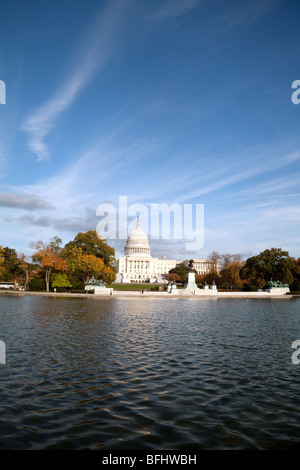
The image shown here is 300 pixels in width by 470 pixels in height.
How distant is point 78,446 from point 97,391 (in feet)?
9.16

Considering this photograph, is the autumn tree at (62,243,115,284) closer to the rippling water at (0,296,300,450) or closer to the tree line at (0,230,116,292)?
the tree line at (0,230,116,292)

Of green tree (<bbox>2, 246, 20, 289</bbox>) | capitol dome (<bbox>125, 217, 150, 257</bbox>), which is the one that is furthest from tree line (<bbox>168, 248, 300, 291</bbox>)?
capitol dome (<bbox>125, 217, 150, 257</bbox>)

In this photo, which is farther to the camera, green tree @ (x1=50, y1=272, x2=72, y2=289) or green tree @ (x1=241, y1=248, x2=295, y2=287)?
green tree @ (x1=241, y1=248, x2=295, y2=287)

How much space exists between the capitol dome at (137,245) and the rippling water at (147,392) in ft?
528

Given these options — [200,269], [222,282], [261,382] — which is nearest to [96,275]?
[222,282]

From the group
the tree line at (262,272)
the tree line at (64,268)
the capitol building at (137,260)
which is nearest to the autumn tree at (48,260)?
the tree line at (64,268)

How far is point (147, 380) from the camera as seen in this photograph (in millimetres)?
9891

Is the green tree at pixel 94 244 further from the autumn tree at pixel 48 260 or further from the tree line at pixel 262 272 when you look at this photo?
the tree line at pixel 262 272

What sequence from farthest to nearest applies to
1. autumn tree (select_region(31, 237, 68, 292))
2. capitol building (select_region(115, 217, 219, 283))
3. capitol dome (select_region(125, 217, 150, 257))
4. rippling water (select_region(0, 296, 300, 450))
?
capitol dome (select_region(125, 217, 150, 257))
capitol building (select_region(115, 217, 219, 283))
autumn tree (select_region(31, 237, 68, 292))
rippling water (select_region(0, 296, 300, 450))

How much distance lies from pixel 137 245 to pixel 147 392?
16894 centimetres

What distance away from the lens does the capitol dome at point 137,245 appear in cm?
17750

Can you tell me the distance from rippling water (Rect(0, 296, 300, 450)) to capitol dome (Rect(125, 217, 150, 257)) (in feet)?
528

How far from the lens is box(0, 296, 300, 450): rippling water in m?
6.52

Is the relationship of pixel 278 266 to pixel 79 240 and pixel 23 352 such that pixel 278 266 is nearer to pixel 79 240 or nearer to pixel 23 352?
pixel 79 240
